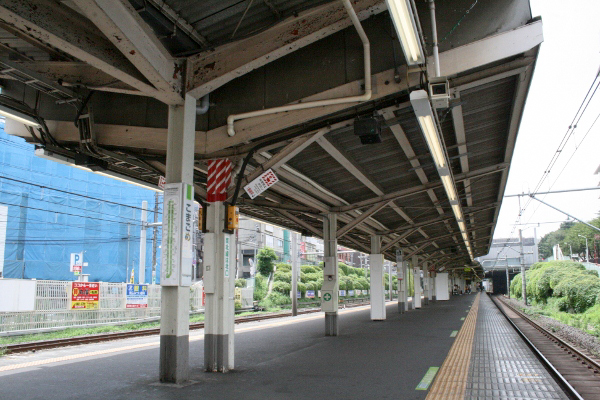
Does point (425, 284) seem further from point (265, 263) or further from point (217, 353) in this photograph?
point (217, 353)

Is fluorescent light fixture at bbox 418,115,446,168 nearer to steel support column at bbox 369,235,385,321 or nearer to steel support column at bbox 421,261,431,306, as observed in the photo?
steel support column at bbox 369,235,385,321

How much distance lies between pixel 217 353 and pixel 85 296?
11671 mm

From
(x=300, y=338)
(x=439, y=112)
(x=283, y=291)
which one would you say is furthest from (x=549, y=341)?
(x=283, y=291)

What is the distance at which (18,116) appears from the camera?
26.6 feet

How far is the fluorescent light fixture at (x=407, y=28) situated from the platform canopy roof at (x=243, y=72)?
0.20 m

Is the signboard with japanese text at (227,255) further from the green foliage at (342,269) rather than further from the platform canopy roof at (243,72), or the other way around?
the green foliage at (342,269)

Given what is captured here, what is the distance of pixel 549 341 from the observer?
14.7 meters

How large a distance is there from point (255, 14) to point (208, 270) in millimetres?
4246

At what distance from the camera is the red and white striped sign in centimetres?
873

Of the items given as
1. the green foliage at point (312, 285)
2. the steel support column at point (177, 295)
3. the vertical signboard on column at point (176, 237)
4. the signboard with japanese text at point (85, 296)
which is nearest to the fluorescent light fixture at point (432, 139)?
the steel support column at point (177, 295)

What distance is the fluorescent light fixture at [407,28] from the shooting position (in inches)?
185

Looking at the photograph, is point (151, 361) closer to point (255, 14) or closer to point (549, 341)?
point (255, 14)

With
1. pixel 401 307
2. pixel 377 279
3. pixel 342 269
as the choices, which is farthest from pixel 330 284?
pixel 342 269

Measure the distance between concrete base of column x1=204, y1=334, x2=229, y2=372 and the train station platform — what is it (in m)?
0.22
